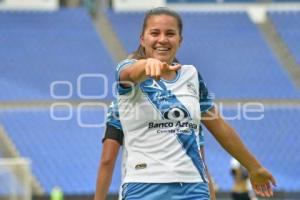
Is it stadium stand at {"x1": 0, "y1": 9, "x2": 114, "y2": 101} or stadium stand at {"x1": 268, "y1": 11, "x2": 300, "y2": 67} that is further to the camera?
stadium stand at {"x1": 268, "y1": 11, "x2": 300, "y2": 67}

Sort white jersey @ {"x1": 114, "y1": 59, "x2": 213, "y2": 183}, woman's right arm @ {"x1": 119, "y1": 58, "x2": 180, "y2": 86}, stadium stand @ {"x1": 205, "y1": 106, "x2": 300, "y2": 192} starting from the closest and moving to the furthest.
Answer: woman's right arm @ {"x1": 119, "y1": 58, "x2": 180, "y2": 86}
white jersey @ {"x1": 114, "y1": 59, "x2": 213, "y2": 183}
stadium stand @ {"x1": 205, "y1": 106, "x2": 300, "y2": 192}

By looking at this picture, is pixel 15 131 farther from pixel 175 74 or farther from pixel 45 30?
pixel 175 74

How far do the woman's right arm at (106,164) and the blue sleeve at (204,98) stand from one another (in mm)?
404

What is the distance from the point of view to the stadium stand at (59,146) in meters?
14.1

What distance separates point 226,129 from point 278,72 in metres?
14.2

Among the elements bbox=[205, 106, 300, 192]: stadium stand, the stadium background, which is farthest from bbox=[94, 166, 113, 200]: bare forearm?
bbox=[205, 106, 300, 192]: stadium stand

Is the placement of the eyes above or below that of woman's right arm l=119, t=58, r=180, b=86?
above

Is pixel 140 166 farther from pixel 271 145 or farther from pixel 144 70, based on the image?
pixel 271 145

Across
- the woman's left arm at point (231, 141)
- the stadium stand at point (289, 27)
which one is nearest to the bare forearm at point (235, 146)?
the woman's left arm at point (231, 141)

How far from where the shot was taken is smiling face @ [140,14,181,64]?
10.9ft

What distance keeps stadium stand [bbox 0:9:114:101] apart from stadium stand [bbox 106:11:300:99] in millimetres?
859

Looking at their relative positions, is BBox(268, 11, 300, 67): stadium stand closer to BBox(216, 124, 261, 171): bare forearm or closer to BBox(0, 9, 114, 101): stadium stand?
BBox(0, 9, 114, 101): stadium stand

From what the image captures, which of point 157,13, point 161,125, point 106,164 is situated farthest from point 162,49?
point 106,164

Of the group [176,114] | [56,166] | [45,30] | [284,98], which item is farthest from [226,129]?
[45,30]
